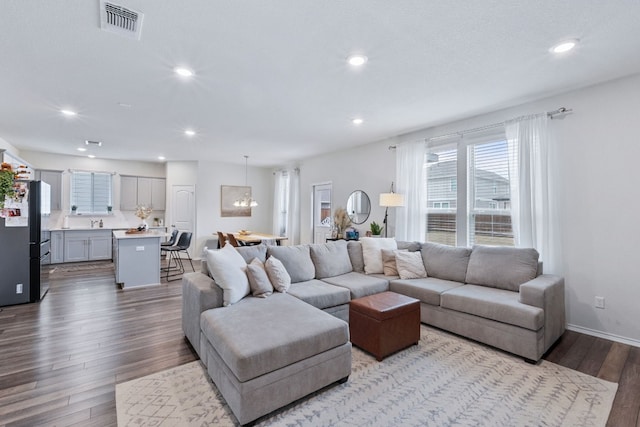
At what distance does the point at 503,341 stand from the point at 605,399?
74cm

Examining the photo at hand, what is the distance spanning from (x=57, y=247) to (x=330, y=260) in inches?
268


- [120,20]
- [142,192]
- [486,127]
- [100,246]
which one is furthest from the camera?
[142,192]

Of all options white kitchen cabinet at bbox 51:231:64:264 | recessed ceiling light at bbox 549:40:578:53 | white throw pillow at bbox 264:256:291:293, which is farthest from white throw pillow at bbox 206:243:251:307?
white kitchen cabinet at bbox 51:231:64:264

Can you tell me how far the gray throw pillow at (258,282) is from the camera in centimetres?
284

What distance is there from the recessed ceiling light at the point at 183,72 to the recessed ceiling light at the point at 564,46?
3.26 meters

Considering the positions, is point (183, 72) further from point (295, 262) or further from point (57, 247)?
point (57, 247)

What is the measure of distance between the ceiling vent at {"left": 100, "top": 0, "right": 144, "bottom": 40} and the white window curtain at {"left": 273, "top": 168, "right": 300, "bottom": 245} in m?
5.63

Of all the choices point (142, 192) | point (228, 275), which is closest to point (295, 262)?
point (228, 275)

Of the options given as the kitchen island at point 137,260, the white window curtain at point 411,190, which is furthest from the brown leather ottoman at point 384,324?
the kitchen island at point 137,260

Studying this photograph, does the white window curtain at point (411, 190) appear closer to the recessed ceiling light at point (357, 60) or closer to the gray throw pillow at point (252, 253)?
the recessed ceiling light at point (357, 60)

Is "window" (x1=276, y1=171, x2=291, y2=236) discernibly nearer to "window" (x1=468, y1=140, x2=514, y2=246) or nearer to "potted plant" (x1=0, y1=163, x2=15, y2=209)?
"window" (x1=468, y1=140, x2=514, y2=246)

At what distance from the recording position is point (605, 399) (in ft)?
6.79

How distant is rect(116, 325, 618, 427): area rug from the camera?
1.86m

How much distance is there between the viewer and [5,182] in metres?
3.52
